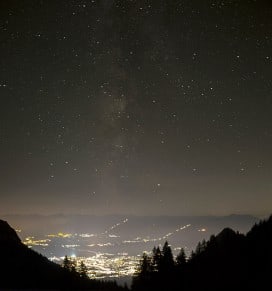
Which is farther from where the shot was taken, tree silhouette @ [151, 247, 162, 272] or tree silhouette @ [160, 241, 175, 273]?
tree silhouette @ [151, 247, 162, 272]

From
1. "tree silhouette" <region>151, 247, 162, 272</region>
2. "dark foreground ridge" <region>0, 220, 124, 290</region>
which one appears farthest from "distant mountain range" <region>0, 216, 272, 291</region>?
"tree silhouette" <region>151, 247, 162, 272</region>

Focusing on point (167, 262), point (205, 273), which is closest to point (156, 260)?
point (167, 262)

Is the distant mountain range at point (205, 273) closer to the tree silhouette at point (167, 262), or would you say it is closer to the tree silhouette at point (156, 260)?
the tree silhouette at point (167, 262)

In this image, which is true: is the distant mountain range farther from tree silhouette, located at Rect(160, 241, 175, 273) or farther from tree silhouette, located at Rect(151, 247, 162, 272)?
tree silhouette, located at Rect(151, 247, 162, 272)

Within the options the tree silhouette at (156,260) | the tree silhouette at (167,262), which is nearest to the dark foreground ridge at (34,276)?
the tree silhouette at (156,260)

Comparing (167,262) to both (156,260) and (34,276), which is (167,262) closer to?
(156,260)

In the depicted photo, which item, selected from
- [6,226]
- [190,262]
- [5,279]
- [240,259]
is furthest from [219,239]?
[6,226]
